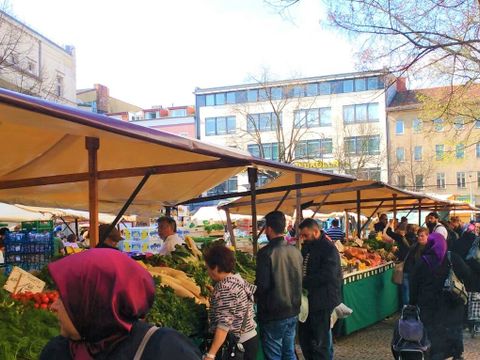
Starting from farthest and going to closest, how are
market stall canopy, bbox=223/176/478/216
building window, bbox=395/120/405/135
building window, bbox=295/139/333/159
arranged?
building window, bbox=395/120/405/135
building window, bbox=295/139/333/159
market stall canopy, bbox=223/176/478/216

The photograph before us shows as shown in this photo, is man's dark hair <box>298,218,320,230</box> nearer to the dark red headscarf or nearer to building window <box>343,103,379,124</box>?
the dark red headscarf

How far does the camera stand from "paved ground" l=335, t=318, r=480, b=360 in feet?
23.2

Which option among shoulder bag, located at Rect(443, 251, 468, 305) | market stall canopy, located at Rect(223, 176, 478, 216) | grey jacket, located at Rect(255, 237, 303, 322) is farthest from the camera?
market stall canopy, located at Rect(223, 176, 478, 216)

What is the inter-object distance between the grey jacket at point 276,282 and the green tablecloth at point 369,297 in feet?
9.90

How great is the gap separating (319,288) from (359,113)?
4796 cm

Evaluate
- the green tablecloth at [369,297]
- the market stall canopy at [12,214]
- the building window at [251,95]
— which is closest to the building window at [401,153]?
the building window at [251,95]

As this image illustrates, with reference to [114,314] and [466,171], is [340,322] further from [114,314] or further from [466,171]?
[466,171]

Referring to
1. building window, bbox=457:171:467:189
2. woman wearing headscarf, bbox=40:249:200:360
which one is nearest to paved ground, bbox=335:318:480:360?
woman wearing headscarf, bbox=40:249:200:360

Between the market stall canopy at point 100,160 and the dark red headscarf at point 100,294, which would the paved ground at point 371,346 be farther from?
the dark red headscarf at point 100,294

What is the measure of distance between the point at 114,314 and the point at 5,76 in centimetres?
2544

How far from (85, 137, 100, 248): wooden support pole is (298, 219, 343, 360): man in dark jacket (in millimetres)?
2309

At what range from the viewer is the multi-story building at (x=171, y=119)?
60781 mm

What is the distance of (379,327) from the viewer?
9.09 meters

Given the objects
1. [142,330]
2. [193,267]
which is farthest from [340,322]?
[142,330]
